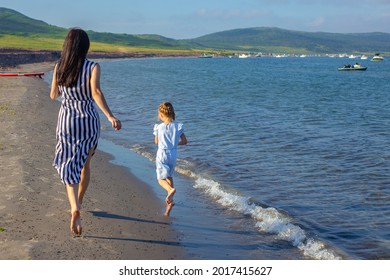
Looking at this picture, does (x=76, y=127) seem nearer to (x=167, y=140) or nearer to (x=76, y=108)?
(x=76, y=108)

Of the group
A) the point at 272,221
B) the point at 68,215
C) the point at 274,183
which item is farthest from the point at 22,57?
the point at 272,221

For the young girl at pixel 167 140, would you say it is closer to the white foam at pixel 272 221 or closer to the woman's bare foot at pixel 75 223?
the white foam at pixel 272 221

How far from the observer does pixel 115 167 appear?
36.0 feet

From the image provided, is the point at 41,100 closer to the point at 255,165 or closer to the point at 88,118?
the point at 255,165

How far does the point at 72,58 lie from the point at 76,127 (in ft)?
2.38

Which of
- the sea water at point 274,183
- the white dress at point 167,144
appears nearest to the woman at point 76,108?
the white dress at point 167,144

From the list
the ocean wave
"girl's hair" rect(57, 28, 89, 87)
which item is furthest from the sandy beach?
"girl's hair" rect(57, 28, 89, 87)

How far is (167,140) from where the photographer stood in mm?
7297

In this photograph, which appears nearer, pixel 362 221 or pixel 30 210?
pixel 30 210

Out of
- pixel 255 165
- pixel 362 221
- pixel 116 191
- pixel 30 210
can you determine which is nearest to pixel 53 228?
pixel 30 210

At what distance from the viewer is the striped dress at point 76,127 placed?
5.70 metres

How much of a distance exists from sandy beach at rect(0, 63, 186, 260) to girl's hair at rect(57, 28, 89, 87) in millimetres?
1746

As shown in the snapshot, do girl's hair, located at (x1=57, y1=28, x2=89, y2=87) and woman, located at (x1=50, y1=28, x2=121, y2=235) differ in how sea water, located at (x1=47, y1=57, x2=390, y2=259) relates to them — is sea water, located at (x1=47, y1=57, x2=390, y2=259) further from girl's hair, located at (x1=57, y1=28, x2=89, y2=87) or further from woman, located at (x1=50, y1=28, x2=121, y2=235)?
girl's hair, located at (x1=57, y1=28, x2=89, y2=87)
